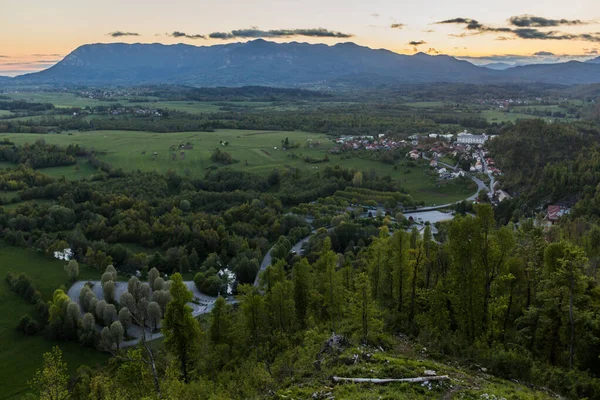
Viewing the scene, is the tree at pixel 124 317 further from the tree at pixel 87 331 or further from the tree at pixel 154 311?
the tree at pixel 154 311

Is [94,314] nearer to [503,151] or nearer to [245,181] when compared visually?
[245,181]

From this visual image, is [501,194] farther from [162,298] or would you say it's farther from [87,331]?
[87,331]

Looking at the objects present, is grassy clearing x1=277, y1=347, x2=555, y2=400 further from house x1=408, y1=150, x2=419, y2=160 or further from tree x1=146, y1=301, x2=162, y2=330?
house x1=408, y1=150, x2=419, y2=160

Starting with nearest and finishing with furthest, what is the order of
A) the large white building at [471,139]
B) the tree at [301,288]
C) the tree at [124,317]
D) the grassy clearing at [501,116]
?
1. the tree at [301,288]
2. the tree at [124,317]
3. the large white building at [471,139]
4. the grassy clearing at [501,116]

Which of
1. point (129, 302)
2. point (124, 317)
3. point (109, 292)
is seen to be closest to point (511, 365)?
point (124, 317)

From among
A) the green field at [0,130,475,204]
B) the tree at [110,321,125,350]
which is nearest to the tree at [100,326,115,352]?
the tree at [110,321,125,350]

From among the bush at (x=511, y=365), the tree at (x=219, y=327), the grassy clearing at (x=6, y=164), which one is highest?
the bush at (x=511, y=365)

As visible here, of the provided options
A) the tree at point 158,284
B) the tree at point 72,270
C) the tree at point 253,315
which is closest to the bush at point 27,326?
the tree at point 72,270

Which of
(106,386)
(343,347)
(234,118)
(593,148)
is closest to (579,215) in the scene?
(593,148)

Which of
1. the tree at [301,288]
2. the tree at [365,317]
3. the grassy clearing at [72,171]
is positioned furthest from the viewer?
the grassy clearing at [72,171]
